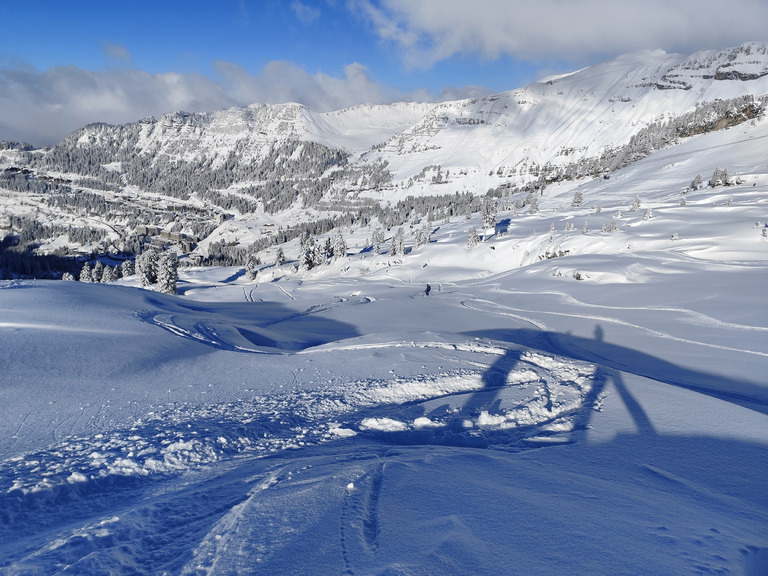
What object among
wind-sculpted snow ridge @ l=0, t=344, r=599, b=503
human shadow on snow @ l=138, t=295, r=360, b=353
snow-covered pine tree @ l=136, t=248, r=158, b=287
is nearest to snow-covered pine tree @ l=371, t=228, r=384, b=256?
snow-covered pine tree @ l=136, t=248, r=158, b=287

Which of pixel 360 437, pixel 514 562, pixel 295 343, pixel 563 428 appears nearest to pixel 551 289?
pixel 295 343

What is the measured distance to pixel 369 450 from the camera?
529cm

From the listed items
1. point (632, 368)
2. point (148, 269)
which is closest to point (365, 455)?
point (632, 368)

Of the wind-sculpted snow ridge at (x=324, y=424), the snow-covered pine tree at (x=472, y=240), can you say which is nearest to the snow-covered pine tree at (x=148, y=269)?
the snow-covered pine tree at (x=472, y=240)

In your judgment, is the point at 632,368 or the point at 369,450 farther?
the point at 632,368

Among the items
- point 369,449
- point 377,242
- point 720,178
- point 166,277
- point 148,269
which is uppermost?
point 720,178

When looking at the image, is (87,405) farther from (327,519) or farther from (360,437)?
(327,519)

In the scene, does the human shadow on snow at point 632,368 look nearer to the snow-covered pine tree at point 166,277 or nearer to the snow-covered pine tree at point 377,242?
the snow-covered pine tree at point 166,277

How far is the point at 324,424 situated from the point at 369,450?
119 centimetres

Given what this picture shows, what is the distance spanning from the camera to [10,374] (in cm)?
676

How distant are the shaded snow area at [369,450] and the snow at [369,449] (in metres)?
0.03

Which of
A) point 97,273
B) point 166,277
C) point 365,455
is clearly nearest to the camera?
point 365,455

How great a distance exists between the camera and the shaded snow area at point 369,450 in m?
3.10

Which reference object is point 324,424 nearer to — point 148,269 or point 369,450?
point 369,450
